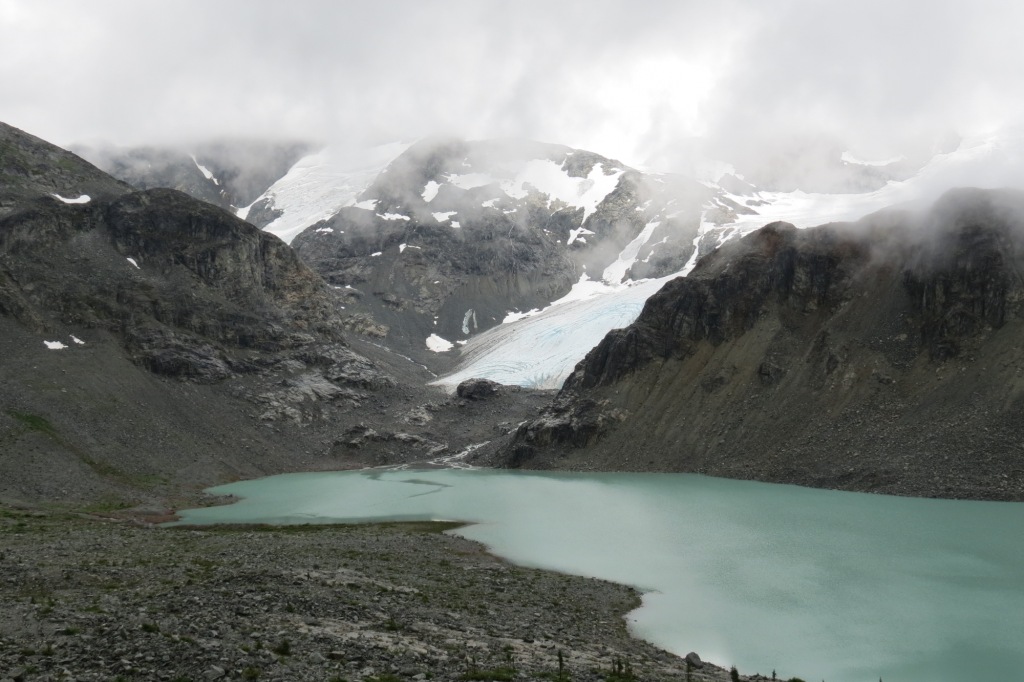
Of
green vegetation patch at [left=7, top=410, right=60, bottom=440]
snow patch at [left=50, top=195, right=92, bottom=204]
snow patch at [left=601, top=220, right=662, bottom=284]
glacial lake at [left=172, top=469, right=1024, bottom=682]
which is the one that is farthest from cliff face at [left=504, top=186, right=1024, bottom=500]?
snow patch at [left=601, top=220, right=662, bottom=284]

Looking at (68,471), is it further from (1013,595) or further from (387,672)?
(1013,595)

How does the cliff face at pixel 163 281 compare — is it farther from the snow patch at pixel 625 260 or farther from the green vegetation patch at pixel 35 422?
the snow patch at pixel 625 260

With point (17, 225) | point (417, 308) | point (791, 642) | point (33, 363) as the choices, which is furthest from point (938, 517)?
point (417, 308)

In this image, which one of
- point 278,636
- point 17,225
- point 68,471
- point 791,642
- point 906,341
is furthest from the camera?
point 17,225

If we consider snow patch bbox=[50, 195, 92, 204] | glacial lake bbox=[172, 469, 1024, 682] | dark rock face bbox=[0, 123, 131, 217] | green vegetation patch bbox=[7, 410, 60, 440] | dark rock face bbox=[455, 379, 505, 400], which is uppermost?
dark rock face bbox=[0, 123, 131, 217]

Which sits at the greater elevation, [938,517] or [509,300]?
[509,300]

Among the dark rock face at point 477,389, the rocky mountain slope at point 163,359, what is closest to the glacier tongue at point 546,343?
the dark rock face at point 477,389

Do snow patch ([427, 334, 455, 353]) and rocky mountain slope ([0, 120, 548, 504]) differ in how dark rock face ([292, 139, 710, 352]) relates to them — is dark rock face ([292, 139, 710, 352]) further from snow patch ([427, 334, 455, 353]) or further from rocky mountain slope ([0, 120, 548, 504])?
rocky mountain slope ([0, 120, 548, 504])
